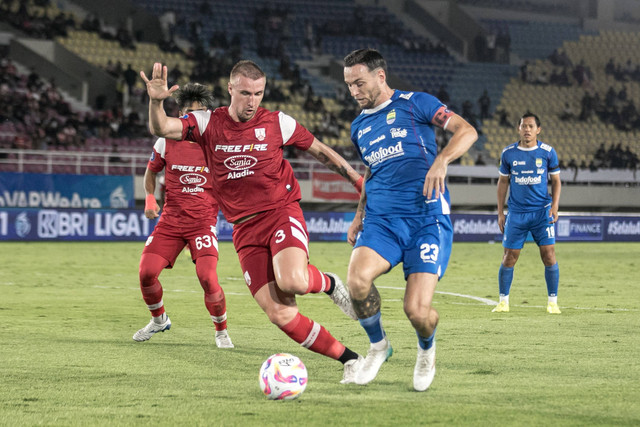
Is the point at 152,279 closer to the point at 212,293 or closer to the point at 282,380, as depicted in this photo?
the point at 212,293

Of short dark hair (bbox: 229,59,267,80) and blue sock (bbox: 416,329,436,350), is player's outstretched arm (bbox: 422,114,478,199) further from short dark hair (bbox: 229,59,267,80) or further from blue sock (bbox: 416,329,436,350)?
short dark hair (bbox: 229,59,267,80)

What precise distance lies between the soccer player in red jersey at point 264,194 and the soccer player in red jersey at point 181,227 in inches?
65.2

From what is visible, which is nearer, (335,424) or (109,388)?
(335,424)

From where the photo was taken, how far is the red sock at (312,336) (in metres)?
6.04

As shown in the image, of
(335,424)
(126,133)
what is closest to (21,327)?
(335,424)

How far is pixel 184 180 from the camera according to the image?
836 centimetres

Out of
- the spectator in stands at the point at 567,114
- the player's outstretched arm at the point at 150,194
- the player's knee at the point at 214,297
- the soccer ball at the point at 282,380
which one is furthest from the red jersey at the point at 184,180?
the spectator in stands at the point at 567,114

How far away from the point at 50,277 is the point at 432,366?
11.0 meters

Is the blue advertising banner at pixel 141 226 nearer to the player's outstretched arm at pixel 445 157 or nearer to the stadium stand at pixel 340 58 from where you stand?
the stadium stand at pixel 340 58

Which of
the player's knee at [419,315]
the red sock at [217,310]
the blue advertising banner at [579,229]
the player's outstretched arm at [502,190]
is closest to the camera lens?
the player's knee at [419,315]

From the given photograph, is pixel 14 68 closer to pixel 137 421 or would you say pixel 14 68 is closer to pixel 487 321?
pixel 487 321

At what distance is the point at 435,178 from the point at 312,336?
1384 millimetres

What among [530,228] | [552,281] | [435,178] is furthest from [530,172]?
[435,178]

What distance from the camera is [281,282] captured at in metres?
6.06
